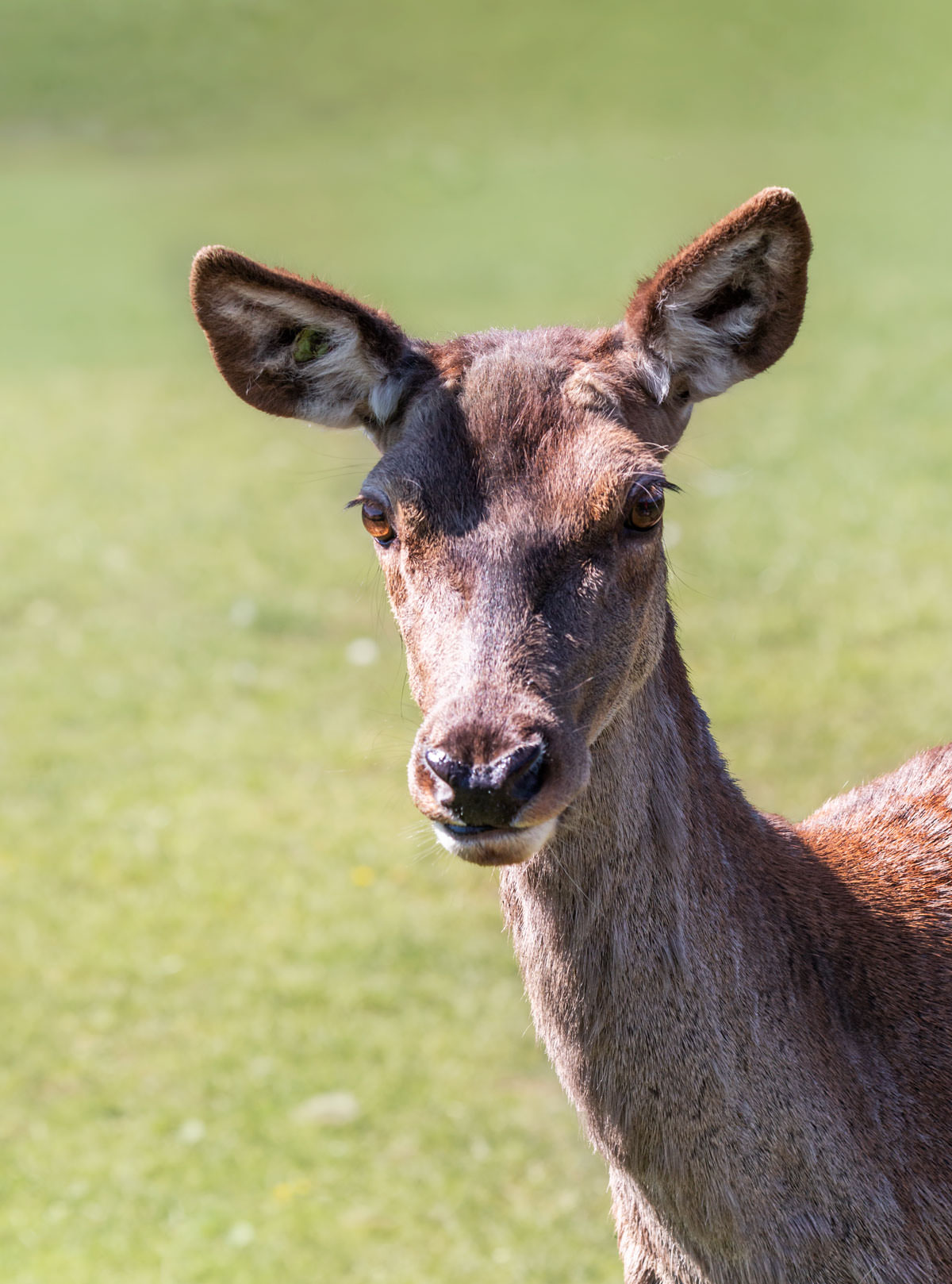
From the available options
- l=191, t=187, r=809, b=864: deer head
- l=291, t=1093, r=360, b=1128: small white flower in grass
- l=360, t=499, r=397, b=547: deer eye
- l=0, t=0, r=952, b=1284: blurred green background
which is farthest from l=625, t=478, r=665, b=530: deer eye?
l=291, t=1093, r=360, b=1128: small white flower in grass

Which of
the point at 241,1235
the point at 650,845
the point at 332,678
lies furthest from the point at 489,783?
the point at 332,678

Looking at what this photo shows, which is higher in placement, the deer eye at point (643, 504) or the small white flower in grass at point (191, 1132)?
the deer eye at point (643, 504)

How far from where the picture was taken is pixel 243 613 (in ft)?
35.6

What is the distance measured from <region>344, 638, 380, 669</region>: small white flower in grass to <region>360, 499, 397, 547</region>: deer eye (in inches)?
262

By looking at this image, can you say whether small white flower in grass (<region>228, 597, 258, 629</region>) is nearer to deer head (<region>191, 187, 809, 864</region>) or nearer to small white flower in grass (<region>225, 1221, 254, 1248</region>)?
small white flower in grass (<region>225, 1221, 254, 1248</region>)

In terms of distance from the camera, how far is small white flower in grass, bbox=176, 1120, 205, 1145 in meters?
5.94

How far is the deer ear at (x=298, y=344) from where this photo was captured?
3422 millimetres

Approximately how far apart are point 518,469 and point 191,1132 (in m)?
3.82

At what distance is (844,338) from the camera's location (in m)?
16.4

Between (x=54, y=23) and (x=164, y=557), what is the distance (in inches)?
1195

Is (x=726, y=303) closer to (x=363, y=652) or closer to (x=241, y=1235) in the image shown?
(x=241, y=1235)

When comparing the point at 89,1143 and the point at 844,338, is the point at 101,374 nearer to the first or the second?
the point at 844,338

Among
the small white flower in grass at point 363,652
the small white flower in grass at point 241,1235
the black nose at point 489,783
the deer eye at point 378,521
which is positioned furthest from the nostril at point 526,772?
the small white flower in grass at point 363,652

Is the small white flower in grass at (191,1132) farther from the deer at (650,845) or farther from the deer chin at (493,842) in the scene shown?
the deer chin at (493,842)
